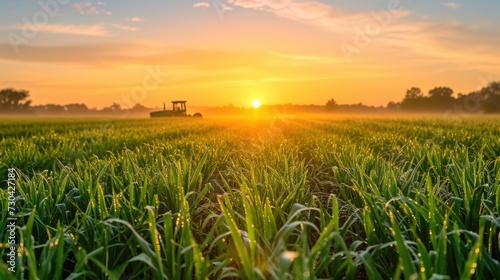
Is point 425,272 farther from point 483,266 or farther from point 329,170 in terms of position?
point 329,170

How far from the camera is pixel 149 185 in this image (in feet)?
11.9

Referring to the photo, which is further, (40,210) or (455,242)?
(40,210)

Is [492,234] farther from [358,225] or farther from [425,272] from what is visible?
[358,225]

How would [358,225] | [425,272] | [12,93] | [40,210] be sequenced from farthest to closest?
1. [12,93]
2. [358,225]
3. [40,210]
4. [425,272]

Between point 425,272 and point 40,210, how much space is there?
7.89 ft

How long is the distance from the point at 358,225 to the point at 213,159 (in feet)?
10.8

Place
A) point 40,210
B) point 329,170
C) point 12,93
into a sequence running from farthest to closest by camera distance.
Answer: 1. point 12,93
2. point 329,170
3. point 40,210

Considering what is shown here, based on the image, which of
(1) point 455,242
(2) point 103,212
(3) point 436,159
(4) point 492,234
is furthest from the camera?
(3) point 436,159

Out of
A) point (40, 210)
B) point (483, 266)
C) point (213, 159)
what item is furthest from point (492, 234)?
point (213, 159)

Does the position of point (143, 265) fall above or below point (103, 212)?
below

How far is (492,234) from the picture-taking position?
8.16ft

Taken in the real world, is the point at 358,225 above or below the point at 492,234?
below

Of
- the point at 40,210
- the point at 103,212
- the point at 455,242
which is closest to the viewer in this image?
the point at 455,242

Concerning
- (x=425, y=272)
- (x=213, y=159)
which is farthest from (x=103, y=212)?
(x=213, y=159)
